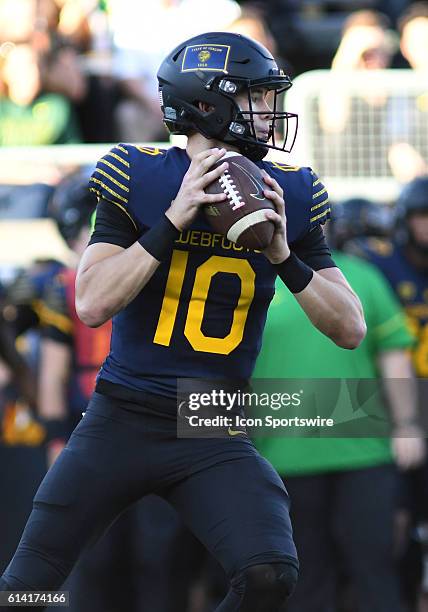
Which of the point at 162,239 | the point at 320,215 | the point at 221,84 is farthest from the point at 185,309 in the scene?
the point at 221,84

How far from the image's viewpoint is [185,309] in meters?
3.77

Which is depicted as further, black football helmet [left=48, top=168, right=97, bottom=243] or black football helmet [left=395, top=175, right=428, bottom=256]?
black football helmet [left=395, top=175, right=428, bottom=256]

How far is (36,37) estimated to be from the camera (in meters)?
8.05

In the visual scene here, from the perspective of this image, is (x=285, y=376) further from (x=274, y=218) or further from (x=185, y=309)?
(x=274, y=218)

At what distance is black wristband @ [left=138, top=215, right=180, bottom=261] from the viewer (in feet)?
11.7

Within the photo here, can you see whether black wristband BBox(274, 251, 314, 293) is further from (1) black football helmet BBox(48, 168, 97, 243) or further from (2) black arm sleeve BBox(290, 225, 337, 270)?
(1) black football helmet BBox(48, 168, 97, 243)

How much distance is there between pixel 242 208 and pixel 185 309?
0.41 metres

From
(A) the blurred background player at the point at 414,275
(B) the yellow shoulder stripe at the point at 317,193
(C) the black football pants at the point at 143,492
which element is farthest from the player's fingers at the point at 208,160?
(A) the blurred background player at the point at 414,275

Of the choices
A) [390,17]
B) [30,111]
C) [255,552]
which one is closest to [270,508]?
[255,552]

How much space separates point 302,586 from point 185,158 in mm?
2406

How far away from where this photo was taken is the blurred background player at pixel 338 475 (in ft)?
18.1

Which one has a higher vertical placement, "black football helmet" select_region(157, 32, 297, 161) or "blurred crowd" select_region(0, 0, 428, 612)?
"black football helmet" select_region(157, 32, 297, 161)

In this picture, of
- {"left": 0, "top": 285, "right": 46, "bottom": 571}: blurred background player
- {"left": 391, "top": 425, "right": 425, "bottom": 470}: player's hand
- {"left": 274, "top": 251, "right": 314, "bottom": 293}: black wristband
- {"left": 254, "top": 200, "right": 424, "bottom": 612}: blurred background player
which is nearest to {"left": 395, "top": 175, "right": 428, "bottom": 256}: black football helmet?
{"left": 254, "top": 200, "right": 424, "bottom": 612}: blurred background player

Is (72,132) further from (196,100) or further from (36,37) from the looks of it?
(196,100)
